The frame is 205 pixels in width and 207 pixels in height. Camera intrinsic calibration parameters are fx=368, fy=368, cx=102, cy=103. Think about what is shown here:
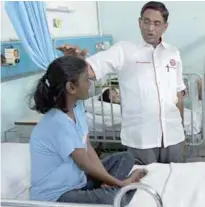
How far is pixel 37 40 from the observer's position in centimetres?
256

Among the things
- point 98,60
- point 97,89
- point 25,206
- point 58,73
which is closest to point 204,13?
point 97,89

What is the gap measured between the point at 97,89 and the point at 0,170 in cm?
200

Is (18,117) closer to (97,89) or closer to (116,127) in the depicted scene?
(116,127)

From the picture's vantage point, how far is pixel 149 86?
8.16 ft

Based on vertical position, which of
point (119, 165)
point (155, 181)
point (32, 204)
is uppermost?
point (32, 204)

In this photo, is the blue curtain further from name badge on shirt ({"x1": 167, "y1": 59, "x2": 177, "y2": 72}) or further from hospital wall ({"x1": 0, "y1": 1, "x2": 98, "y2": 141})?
name badge on shirt ({"x1": 167, "y1": 59, "x2": 177, "y2": 72})

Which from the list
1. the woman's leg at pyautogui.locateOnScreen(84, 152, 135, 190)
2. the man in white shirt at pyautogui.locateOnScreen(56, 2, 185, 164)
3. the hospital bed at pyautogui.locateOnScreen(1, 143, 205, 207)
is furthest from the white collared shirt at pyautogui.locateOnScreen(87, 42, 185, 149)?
the woman's leg at pyautogui.locateOnScreen(84, 152, 135, 190)

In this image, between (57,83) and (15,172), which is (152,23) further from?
(15,172)

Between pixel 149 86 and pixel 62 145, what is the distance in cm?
94

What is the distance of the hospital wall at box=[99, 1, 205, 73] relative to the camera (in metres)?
4.68

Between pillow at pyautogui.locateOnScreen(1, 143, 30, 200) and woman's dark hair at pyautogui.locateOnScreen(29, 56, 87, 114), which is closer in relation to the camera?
woman's dark hair at pyautogui.locateOnScreen(29, 56, 87, 114)

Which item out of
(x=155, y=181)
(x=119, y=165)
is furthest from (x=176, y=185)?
(x=119, y=165)

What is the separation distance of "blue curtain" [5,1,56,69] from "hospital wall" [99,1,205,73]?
246 cm

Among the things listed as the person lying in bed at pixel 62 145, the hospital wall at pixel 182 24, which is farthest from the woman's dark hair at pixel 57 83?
the hospital wall at pixel 182 24
